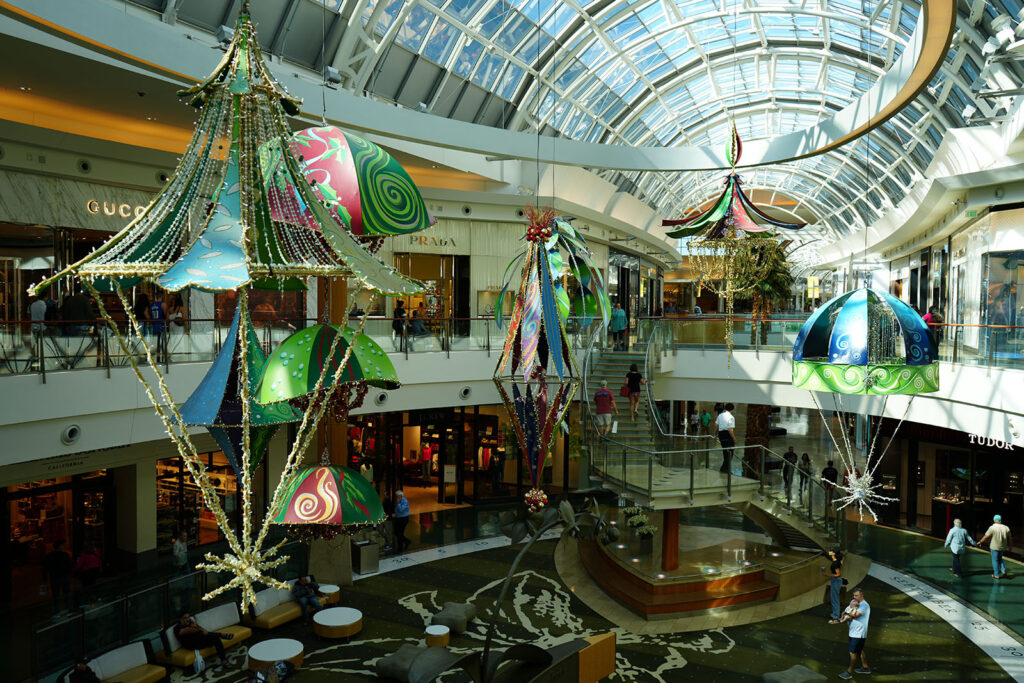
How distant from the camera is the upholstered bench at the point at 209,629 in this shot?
34.8 ft

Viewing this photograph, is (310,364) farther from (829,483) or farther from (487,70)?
(487,70)

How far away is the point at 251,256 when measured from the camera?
4414mm

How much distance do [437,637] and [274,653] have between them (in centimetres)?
223

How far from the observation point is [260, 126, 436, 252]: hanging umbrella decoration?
5383 mm

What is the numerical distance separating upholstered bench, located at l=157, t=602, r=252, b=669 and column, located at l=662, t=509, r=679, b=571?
282 inches

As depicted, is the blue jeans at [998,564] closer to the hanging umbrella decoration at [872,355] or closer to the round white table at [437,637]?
the hanging umbrella decoration at [872,355]

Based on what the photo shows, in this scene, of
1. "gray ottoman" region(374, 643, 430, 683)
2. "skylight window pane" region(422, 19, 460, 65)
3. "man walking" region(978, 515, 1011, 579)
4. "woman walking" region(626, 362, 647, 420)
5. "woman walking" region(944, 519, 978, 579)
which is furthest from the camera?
"skylight window pane" region(422, 19, 460, 65)

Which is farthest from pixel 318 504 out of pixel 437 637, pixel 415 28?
pixel 415 28

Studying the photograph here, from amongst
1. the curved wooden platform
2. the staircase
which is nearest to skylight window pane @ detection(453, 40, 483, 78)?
the staircase

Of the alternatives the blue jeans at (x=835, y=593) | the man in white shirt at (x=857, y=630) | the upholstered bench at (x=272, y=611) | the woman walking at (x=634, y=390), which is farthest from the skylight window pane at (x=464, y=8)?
Result: the man in white shirt at (x=857, y=630)

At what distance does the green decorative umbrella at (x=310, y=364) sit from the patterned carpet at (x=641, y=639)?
20.9 feet

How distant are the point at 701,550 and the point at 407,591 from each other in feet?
19.6

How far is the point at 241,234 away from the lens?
A: 173 inches

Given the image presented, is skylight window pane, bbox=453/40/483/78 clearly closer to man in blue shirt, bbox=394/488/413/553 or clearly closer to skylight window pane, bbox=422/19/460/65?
skylight window pane, bbox=422/19/460/65
